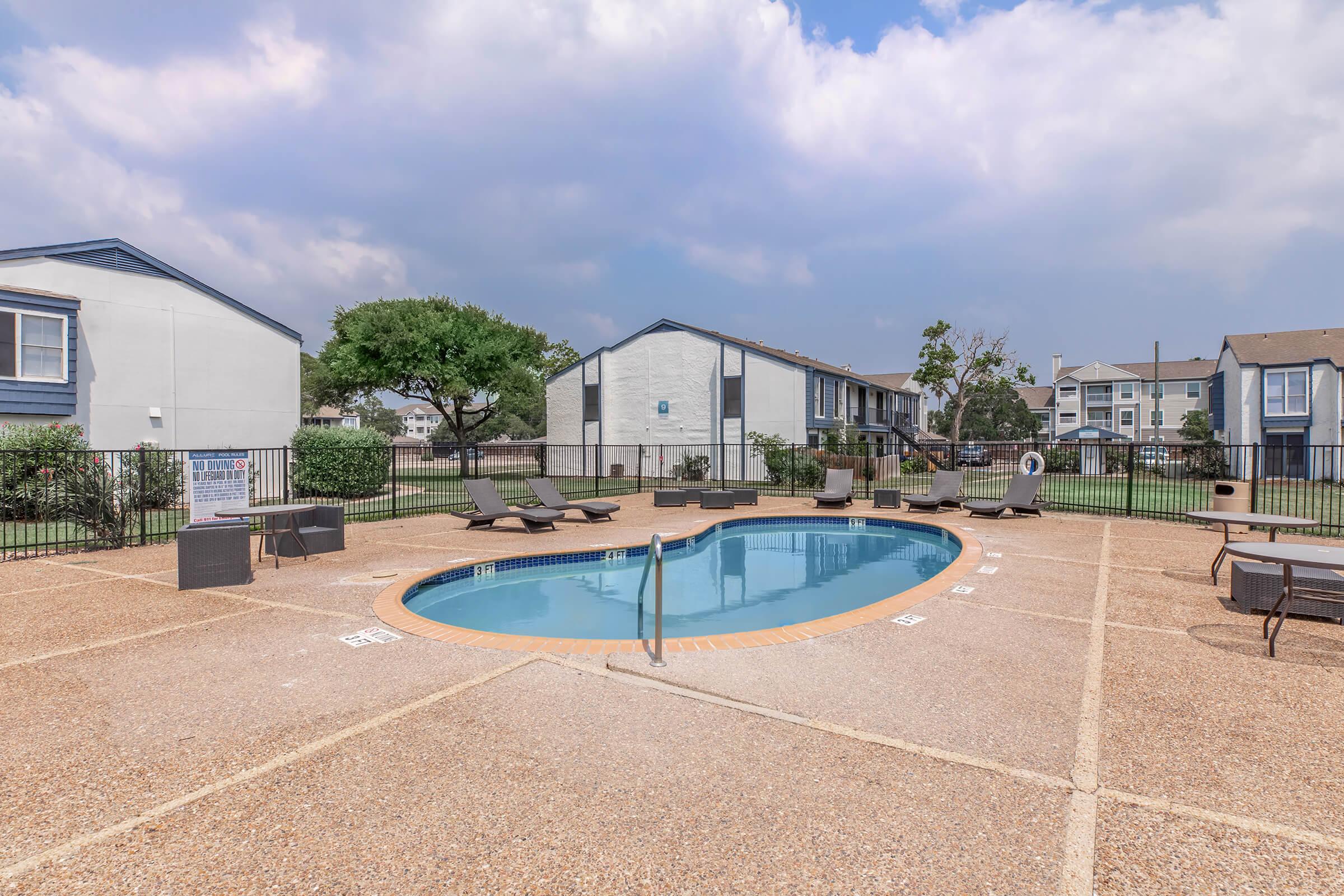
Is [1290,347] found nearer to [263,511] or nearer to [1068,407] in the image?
[1068,407]

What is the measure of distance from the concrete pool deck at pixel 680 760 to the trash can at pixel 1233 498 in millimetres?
7401

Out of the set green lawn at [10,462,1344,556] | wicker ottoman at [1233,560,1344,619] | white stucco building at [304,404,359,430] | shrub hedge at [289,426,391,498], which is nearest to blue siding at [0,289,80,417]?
green lawn at [10,462,1344,556]

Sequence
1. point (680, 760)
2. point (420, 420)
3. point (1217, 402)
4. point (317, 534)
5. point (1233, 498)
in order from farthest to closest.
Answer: point (420, 420) < point (1217, 402) < point (1233, 498) < point (317, 534) < point (680, 760)

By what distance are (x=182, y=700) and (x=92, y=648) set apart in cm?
188

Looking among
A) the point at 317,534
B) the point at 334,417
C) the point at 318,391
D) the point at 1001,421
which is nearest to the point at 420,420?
the point at 334,417

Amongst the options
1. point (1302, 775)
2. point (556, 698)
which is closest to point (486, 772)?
point (556, 698)

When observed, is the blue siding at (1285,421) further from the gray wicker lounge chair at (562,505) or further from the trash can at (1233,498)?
the gray wicker lounge chair at (562,505)

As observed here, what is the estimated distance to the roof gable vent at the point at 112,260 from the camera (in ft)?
54.3

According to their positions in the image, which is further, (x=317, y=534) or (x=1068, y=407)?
(x=1068, y=407)

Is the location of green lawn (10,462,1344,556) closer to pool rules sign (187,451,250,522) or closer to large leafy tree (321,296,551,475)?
pool rules sign (187,451,250,522)

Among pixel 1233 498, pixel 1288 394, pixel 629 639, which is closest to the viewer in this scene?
pixel 629 639

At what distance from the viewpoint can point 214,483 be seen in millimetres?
9617

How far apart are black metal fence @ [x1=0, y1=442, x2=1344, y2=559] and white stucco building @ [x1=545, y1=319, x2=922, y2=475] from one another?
2.63 feet

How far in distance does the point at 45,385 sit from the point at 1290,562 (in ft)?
75.4
